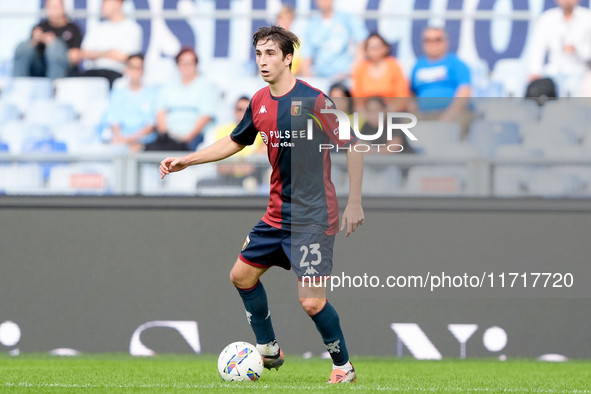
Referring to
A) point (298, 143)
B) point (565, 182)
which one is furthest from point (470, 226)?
point (298, 143)

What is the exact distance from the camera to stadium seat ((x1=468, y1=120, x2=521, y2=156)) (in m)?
6.31

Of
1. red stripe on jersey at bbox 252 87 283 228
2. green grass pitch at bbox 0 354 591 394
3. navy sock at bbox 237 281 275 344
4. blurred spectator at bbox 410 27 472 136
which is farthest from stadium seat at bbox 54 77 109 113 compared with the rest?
navy sock at bbox 237 281 275 344

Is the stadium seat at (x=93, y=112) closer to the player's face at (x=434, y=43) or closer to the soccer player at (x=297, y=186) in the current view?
the player's face at (x=434, y=43)

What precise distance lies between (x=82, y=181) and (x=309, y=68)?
268 centimetres

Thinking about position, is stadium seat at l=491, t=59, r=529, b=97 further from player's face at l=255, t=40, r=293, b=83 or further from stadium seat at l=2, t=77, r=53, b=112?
stadium seat at l=2, t=77, r=53, b=112

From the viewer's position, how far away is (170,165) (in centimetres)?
441

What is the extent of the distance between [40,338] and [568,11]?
223 inches

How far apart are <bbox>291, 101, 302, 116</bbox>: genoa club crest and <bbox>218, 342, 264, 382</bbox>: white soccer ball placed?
1.31 m

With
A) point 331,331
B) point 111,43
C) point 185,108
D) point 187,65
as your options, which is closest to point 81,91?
point 111,43

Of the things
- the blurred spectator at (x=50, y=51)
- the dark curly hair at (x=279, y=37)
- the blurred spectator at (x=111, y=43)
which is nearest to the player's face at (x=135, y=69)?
the blurred spectator at (x=111, y=43)

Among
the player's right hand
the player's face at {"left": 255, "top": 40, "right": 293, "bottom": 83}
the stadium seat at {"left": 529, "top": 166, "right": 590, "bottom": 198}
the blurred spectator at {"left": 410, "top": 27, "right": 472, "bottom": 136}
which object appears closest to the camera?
the player's face at {"left": 255, "top": 40, "right": 293, "bottom": 83}

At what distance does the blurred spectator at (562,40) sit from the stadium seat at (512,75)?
94mm

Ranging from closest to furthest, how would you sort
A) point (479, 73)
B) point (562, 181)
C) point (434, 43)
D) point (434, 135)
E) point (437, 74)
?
point (562, 181)
point (434, 135)
point (437, 74)
point (434, 43)
point (479, 73)

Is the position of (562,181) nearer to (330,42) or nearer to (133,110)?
(330,42)
